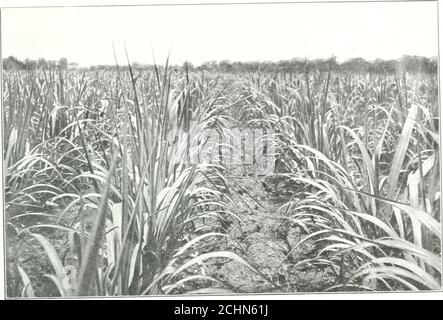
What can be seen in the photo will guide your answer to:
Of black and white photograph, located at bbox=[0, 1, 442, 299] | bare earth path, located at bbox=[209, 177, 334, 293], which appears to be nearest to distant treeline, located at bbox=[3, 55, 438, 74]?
black and white photograph, located at bbox=[0, 1, 442, 299]

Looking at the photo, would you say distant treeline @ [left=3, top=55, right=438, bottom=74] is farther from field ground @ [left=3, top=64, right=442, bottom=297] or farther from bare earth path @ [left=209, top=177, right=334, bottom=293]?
bare earth path @ [left=209, top=177, right=334, bottom=293]

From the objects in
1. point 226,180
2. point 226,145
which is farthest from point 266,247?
point 226,145

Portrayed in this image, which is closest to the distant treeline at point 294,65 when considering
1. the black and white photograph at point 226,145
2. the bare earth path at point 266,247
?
the black and white photograph at point 226,145

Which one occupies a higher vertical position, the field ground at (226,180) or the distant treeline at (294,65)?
the distant treeline at (294,65)

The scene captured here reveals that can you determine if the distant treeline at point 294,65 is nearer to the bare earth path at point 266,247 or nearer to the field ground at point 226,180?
the field ground at point 226,180

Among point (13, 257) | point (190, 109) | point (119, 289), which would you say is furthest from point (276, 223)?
point (13, 257)

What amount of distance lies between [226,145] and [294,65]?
49 centimetres

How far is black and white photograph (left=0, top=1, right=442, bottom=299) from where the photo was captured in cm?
187

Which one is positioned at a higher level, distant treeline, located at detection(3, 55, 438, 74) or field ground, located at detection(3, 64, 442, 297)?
distant treeline, located at detection(3, 55, 438, 74)

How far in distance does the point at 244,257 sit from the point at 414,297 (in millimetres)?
831

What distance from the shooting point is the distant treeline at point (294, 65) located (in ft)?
6.14

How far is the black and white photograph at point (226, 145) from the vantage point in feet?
6.13

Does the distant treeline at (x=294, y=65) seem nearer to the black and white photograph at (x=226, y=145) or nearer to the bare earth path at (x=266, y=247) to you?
the black and white photograph at (x=226, y=145)

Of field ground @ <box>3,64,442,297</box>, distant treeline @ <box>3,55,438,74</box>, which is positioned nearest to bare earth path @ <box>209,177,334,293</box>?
field ground @ <box>3,64,442,297</box>
